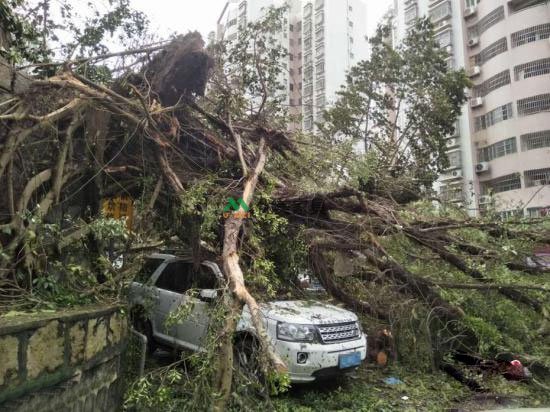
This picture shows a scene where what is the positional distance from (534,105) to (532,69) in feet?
7.24

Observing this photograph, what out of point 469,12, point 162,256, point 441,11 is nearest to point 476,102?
point 469,12

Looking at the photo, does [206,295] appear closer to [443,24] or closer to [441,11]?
[443,24]

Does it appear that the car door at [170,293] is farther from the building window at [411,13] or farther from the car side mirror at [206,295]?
Result: the building window at [411,13]

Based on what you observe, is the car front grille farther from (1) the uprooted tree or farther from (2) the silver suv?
(1) the uprooted tree

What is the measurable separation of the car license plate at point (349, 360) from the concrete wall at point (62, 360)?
2482mm

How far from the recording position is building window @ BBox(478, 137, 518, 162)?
94.2 ft

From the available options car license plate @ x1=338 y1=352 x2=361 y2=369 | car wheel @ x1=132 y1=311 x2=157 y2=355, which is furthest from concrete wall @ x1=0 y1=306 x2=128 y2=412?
car license plate @ x1=338 y1=352 x2=361 y2=369

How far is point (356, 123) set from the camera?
16375 millimetres

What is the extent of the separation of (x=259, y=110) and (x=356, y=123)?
31.8 ft

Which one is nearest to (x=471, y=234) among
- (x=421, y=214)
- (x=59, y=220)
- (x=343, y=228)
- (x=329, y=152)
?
(x=421, y=214)

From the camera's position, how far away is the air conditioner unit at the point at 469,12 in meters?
31.9

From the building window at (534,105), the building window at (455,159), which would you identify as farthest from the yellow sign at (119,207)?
Result: the building window at (455,159)

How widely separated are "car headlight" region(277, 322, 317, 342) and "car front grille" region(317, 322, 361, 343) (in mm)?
148

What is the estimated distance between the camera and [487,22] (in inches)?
1211
